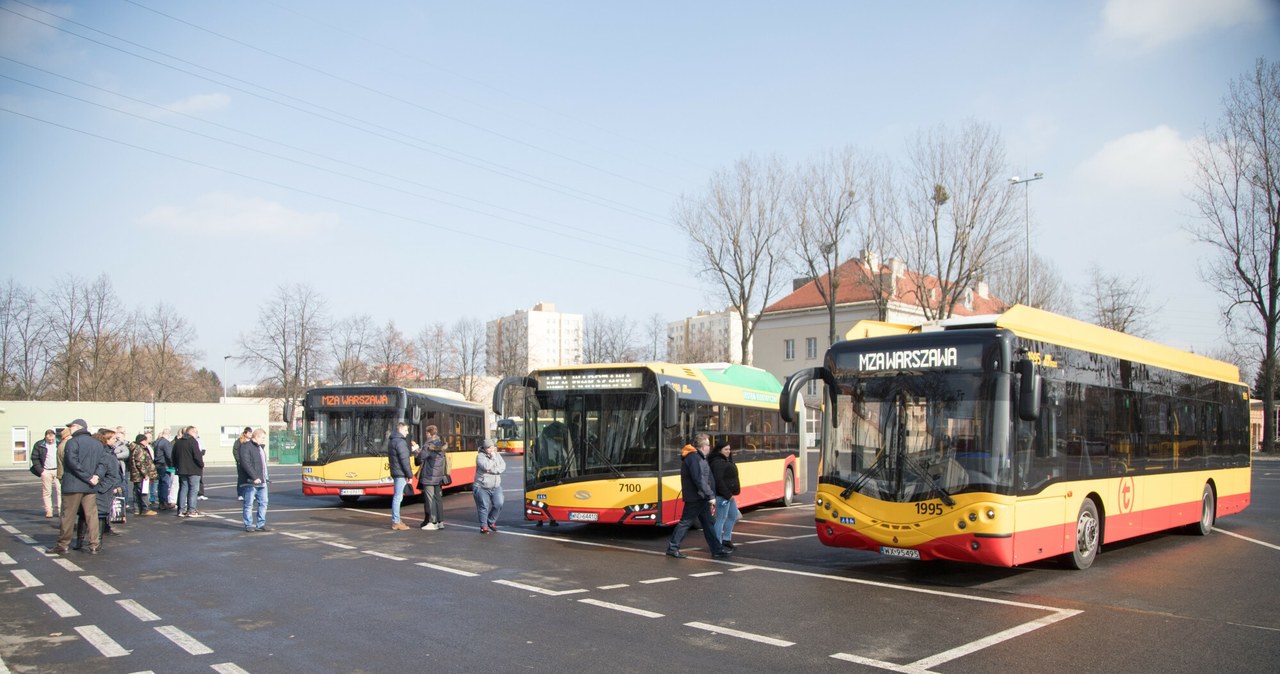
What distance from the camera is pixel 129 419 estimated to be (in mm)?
44125

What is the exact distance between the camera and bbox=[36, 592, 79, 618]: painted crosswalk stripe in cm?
845

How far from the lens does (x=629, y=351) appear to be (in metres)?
80.4

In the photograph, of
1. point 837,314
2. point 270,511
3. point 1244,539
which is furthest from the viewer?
point 837,314

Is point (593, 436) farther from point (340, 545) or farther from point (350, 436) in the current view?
point (350, 436)

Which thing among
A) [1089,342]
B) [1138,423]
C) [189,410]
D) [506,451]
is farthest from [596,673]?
[506,451]

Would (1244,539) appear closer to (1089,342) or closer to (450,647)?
(1089,342)

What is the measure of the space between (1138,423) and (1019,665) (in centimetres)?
725

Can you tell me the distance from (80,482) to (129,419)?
36.2 metres

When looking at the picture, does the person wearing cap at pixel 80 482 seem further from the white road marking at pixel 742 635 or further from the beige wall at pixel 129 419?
the beige wall at pixel 129 419

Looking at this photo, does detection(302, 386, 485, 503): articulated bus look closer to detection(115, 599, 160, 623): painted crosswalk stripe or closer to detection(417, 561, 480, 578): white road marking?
detection(417, 561, 480, 578): white road marking

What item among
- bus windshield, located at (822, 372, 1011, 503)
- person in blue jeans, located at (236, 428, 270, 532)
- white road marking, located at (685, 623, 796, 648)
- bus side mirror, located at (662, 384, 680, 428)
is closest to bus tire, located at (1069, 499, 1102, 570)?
bus windshield, located at (822, 372, 1011, 503)

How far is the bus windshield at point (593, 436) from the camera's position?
47.7 feet

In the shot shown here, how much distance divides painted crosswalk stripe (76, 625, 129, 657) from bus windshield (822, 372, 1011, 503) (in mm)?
7352

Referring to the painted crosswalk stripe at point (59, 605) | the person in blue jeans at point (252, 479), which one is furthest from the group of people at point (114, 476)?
the painted crosswalk stripe at point (59, 605)
